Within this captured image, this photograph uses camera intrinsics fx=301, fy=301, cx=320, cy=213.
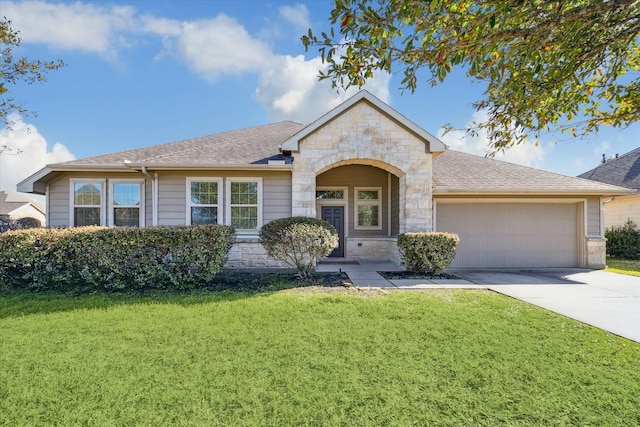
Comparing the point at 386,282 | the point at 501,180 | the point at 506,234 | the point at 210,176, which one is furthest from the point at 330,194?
the point at 506,234

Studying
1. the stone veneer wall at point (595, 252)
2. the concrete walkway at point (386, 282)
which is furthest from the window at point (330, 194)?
the stone veneer wall at point (595, 252)

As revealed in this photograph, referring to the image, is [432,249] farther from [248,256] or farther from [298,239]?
[248,256]

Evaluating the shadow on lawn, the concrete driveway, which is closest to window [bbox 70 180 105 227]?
the shadow on lawn

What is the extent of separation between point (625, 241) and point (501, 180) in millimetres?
8914

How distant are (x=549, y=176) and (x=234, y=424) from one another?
43.6ft

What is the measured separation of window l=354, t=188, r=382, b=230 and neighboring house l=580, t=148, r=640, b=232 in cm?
997

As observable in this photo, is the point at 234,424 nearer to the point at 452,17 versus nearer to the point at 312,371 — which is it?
the point at 312,371

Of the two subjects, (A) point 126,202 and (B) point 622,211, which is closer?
(A) point 126,202

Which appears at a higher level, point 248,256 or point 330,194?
point 330,194

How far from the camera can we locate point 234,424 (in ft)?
7.92

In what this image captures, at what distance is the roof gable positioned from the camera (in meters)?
9.43

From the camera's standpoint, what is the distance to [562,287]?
7.40 metres

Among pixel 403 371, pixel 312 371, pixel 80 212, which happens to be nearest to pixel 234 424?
pixel 312 371

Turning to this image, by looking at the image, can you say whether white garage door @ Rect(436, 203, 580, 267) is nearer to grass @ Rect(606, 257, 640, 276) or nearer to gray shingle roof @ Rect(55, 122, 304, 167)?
grass @ Rect(606, 257, 640, 276)
